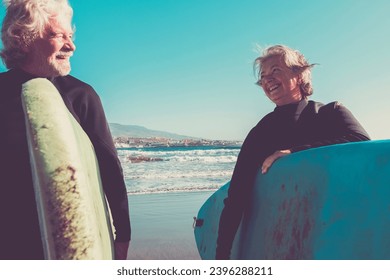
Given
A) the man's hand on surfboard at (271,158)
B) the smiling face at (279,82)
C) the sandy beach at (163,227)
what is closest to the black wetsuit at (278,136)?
the man's hand on surfboard at (271,158)

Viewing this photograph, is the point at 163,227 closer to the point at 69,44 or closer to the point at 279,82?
the point at 279,82

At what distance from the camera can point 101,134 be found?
181cm

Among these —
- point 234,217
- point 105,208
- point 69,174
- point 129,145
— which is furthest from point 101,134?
point 129,145

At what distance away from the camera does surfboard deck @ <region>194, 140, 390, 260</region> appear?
48.3 inches

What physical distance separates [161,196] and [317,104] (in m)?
6.63

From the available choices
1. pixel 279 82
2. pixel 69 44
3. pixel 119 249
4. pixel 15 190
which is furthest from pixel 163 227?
pixel 15 190

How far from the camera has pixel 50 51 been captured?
1.71m

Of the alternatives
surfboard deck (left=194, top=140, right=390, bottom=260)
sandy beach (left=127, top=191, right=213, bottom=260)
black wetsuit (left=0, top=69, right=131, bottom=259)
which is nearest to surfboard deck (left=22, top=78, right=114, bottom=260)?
black wetsuit (left=0, top=69, right=131, bottom=259)

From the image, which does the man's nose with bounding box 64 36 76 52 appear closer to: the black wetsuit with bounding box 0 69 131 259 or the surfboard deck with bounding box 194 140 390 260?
the black wetsuit with bounding box 0 69 131 259

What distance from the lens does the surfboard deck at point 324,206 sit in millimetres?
1227

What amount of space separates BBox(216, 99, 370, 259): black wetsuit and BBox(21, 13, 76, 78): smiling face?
120 centimetres

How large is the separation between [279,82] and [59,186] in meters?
1.74
